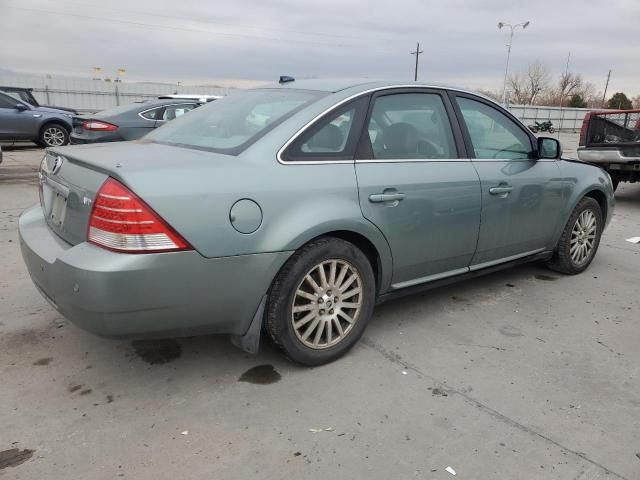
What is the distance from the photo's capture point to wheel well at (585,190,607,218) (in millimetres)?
4714

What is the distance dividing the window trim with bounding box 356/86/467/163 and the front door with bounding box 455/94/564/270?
0.09 meters

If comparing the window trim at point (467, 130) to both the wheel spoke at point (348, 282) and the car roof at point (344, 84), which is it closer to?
the car roof at point (344, 84)

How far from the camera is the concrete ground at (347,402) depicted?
219 cm

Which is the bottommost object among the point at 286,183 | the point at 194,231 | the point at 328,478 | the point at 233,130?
the point at 328,478

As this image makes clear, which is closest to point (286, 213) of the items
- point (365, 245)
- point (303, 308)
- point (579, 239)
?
point (303, 308)

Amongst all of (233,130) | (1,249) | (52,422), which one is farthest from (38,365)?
(1,249)

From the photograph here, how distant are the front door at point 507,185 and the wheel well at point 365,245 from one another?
0.92 m

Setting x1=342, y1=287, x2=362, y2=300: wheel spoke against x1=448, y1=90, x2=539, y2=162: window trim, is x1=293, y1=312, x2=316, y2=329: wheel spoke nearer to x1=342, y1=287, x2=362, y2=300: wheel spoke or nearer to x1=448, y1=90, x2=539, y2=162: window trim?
x1=342, y1=287, x2=362, y2=300: wheel spoke

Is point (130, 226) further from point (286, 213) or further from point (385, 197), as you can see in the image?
point (385, 197)

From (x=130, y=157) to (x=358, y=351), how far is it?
1.70 m

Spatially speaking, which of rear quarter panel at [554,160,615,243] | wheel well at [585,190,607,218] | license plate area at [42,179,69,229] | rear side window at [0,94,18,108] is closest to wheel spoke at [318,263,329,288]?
license plate area at [42,179,69,229]

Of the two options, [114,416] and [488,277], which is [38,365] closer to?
[114,416]

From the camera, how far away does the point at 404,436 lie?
237 cm

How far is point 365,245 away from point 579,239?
2606 mm
